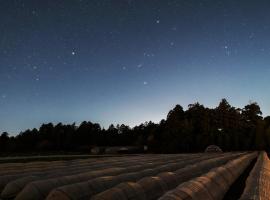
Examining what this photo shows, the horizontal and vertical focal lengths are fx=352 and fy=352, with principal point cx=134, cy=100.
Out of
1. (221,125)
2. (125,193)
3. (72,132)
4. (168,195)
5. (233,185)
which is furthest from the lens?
(72,132)

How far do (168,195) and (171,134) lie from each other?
3275 inches

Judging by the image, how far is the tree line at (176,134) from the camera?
84.1 meters

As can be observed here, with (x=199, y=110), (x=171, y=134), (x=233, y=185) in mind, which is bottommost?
(x=233, y=185)

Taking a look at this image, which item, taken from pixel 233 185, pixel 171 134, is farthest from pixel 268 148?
pixel 233 185

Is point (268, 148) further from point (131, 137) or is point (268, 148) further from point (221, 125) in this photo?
point (131, 137)

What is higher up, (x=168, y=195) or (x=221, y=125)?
(x=221, y=125)

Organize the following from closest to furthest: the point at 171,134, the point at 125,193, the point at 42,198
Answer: the point at 125,193, the point at 42,198, the point at 171,134

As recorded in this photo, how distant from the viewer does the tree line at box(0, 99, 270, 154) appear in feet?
276

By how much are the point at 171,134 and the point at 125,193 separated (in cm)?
8192

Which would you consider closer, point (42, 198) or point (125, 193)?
point (125, 193)

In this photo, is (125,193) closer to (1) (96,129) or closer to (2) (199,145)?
(2) (199,145)

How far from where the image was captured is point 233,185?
17.5 m

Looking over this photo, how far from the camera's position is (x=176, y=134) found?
91.2 metres

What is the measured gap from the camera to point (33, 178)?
1496 centimetres
